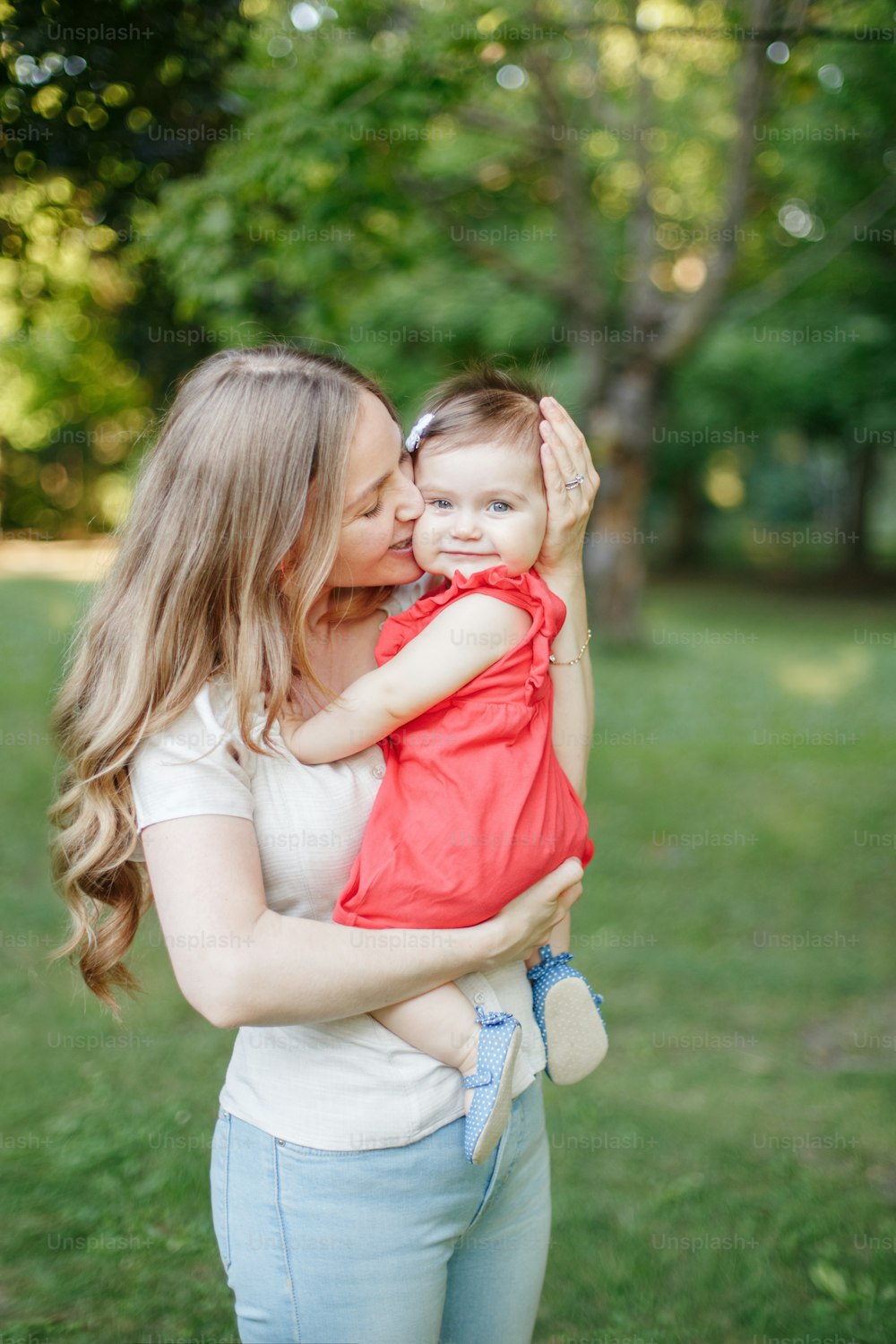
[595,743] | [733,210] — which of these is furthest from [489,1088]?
[733,210]

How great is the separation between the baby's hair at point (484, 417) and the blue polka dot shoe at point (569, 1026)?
833 millimetres

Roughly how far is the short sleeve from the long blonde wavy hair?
2 centimetres

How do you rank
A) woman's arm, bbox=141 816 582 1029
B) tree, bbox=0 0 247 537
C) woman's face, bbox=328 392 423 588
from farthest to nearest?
1. tree, bbox=0 0 247 537
2. woman's face, bbox=328 392 423 588
3. woman's arm, bbox=141 816 582 1029

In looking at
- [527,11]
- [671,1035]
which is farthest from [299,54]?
[671,1035]

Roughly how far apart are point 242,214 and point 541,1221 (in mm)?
4639

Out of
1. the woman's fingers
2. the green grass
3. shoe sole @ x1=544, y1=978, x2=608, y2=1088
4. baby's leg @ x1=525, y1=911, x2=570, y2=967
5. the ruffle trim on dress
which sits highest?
the woman's fingers

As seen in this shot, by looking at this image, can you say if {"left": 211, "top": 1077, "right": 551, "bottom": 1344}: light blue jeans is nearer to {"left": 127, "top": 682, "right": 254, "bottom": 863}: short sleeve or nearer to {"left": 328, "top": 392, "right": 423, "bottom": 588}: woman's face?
{"left": 127, "top": 682, "right": 254, "bottom": 863}: short sleeve

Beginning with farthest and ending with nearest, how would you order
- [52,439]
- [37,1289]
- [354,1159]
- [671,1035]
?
1. [52,439]
2. [671,1035]
3. [37,1289]
4. [354,1159]

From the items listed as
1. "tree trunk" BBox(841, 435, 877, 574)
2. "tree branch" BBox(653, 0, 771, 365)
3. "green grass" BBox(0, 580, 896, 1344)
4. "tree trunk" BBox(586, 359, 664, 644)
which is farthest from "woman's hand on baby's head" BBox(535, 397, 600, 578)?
"tree trunk" BBox(841, 435, 877, 574)

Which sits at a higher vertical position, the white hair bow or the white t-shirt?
the white hair bow

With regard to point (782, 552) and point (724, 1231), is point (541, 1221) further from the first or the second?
point (782, 552)

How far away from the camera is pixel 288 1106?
161cm

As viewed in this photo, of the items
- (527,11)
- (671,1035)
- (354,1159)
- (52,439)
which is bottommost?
(671,1035)

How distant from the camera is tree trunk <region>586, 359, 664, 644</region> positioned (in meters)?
12.0
